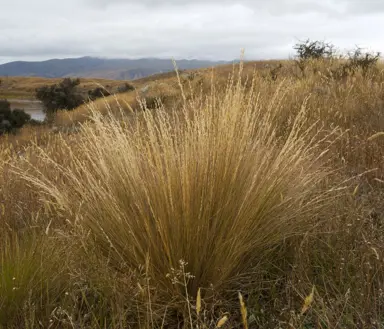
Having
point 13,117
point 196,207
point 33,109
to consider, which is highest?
point 196,207

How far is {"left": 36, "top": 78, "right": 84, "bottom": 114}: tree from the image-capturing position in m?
25.7

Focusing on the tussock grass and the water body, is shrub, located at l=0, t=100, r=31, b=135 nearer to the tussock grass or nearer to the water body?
the water body

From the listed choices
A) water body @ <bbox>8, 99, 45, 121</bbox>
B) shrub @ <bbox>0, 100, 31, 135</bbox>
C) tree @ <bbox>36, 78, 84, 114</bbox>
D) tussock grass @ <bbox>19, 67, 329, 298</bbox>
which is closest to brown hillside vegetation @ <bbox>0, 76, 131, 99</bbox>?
water body @ <bbox>8, 99, 45, 121</bbox>

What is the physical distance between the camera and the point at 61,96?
25.6 m

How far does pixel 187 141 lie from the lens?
1.93m

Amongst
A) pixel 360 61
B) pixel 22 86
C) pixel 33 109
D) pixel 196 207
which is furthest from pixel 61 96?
pixel 22 86

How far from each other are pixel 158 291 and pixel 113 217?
42 centimetres

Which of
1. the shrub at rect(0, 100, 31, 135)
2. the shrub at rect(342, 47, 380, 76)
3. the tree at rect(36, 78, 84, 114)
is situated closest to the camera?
the shrub at rect(342, 47, 380, 76)

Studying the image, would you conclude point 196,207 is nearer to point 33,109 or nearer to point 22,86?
point 33,109

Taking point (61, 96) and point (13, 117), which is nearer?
point (13, 117)

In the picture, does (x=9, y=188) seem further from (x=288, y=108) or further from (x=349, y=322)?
(x=288, y=108)

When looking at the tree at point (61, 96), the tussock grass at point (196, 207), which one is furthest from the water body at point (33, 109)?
the tussock grass at point (196, 207)

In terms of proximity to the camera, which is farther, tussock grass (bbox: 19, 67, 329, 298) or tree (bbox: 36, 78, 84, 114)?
tree (bbox: 36, 78, 84, 114)

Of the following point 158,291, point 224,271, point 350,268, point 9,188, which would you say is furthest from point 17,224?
point 350,268
